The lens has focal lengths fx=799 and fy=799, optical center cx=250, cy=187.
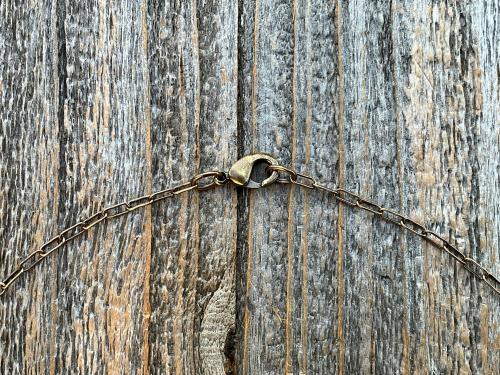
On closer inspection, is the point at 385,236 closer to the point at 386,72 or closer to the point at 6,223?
the point at 386,72

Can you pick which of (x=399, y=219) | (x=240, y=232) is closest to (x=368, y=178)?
(x=399, y=219)

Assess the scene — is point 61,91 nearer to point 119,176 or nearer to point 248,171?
point 119,176

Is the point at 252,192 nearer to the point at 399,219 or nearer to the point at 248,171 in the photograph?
the point at 248,171

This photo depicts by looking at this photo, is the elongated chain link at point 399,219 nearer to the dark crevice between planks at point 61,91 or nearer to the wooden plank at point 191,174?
the wooden plank at point 191,174

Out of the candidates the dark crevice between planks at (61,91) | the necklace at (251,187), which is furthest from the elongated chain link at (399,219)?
the dark crevice between planks at (61,91)

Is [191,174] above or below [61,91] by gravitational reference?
below

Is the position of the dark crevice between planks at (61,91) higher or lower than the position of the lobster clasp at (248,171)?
higher

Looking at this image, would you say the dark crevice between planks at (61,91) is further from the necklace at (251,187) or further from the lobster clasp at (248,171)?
the lobster clasp at (248,171)
